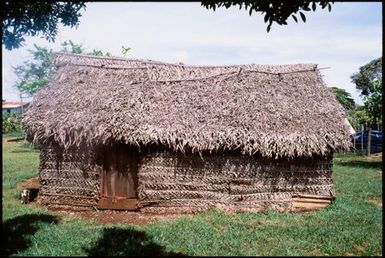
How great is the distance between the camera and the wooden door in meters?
10.8

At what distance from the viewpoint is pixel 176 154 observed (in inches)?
415

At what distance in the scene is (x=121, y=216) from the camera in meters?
10.3

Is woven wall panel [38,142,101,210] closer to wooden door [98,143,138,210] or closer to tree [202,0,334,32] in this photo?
wooden door [98,143,138,210]

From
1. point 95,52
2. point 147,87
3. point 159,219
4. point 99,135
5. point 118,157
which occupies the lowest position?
point 159,219

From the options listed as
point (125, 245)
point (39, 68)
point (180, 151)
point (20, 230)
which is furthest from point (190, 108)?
point (39, 68)

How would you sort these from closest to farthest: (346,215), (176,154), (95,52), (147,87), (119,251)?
(119,251) < (346,215) < (176,154) < (147,87) < (95,52)

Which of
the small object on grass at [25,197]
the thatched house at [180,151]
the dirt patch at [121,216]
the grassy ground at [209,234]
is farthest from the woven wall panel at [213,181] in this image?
the small object on grass at [25,197]

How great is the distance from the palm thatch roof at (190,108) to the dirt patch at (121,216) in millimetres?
2006

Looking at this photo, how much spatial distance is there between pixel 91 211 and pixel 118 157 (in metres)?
1.77

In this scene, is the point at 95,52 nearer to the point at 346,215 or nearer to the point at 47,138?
the point at 47,138

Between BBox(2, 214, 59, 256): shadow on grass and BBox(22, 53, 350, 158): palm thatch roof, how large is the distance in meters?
2.16

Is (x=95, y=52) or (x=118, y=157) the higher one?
(x=95, y=52)

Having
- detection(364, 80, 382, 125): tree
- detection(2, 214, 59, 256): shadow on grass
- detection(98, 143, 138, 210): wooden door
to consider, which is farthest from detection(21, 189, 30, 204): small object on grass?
detection(364, 80, 382, 125): tree

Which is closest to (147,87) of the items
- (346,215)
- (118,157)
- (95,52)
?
(118,157)
